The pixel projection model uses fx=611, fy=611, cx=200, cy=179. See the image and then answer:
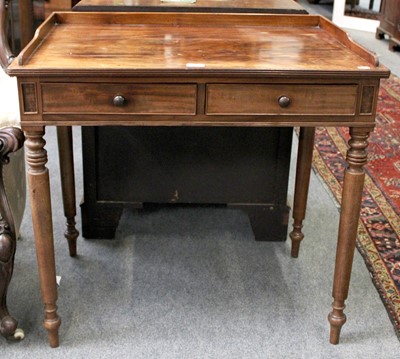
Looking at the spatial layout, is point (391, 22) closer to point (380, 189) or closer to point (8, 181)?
point (380, 189)

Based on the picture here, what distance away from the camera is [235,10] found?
6.85ft

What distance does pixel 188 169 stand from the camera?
233 cm

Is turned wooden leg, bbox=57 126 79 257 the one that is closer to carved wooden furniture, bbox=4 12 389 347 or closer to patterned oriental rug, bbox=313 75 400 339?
carved wooden furniture, bbox=4 12 389 347

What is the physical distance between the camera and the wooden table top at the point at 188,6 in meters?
2.06

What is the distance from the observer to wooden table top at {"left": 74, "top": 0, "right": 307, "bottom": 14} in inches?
81.1

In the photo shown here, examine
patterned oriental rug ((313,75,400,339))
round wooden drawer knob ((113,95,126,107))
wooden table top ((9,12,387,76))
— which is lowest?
patterned oriental rug ((313,75,400,339))

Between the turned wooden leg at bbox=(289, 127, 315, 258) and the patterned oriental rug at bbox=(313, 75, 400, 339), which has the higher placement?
the turned wooden leg at bbox=(289, 127, 315, 258)

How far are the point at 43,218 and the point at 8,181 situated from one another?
1.27 feet

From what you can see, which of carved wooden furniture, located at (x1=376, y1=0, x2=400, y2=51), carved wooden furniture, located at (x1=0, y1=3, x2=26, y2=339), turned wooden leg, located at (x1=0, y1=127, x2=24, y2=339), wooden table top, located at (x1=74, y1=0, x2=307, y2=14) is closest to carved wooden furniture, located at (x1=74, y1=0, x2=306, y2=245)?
wooden table top, located at (x1=74, y1=0, x2=307, y2=14)

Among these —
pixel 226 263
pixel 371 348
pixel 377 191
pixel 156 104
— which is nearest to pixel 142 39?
pixel 156 104

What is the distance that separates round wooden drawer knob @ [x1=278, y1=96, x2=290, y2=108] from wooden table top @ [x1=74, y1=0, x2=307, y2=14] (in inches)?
25.1

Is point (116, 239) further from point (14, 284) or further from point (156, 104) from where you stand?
point (156, 104)

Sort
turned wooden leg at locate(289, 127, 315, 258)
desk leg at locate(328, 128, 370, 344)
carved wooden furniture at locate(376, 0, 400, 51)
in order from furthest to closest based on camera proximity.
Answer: carved wooden furniture at locate(376, 0, 400, 51), turned wooden leg at locate(289, 127, 315, 258), desk leg at locate(328, 128, 370, 344)

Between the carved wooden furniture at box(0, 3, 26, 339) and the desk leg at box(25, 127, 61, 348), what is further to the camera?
the carved wooden furniture at box(0, 3, 26, 339)
